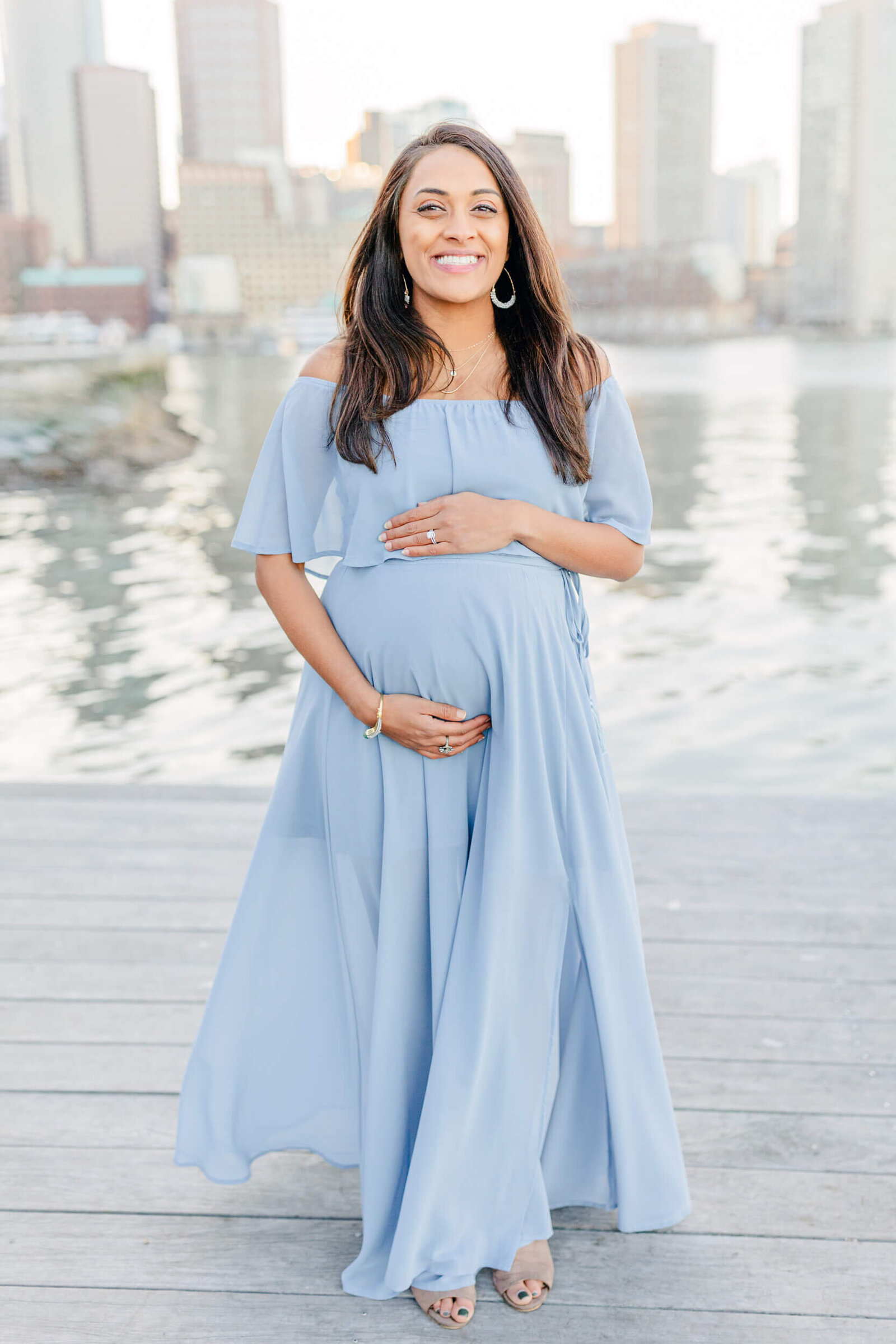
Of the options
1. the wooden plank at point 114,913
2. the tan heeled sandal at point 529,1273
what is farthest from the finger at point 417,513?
the wooden plank at point 114,913

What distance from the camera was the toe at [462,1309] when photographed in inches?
59.1

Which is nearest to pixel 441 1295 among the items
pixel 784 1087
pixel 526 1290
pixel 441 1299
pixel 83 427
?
pixel 441 1299

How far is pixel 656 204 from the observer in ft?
307

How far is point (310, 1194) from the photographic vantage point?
1.78m

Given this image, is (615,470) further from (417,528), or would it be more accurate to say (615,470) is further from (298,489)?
(298,489)

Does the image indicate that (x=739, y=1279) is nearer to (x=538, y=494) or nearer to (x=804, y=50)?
(x=538, y=494)

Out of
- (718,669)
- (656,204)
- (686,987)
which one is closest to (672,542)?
(718,669)

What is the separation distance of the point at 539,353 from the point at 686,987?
132 centimetres

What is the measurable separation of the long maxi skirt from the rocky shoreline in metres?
15.1

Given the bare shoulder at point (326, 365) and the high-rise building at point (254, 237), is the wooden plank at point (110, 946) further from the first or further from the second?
the high-rise building at point (254, 237)

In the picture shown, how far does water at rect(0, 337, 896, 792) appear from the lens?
5770 millimetres

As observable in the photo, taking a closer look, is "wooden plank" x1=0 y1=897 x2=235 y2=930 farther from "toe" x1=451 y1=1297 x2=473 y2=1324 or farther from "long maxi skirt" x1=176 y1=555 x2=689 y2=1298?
"toe" x1=451 y1=1297 x2=473 y2=1324

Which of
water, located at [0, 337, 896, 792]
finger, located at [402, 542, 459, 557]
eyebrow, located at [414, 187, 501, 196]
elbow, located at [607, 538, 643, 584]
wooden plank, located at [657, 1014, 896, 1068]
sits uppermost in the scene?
eyebrow, located at [414, 187, 501, 196]

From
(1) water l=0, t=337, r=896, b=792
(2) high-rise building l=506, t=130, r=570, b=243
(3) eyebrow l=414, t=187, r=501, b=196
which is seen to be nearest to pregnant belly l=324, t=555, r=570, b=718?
(3) eyebrow l=414, t=187, r=501, b=196
